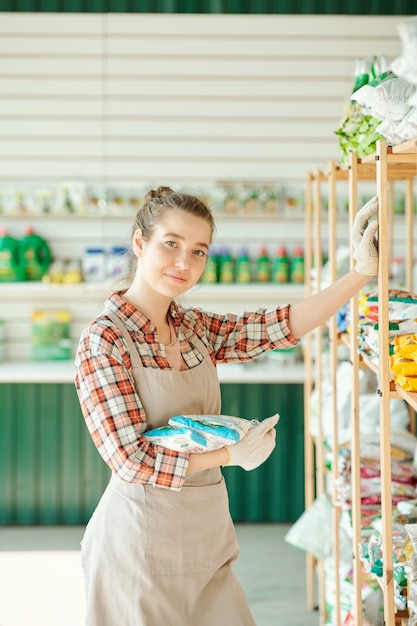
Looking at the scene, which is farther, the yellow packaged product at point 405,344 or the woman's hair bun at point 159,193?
the woman's hair bun at point 159,193

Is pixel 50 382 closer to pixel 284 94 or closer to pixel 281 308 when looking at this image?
pixel 284 94

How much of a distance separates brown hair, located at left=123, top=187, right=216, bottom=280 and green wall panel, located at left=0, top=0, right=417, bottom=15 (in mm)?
3096

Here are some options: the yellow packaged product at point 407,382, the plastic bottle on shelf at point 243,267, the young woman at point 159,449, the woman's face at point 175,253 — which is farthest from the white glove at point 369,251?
the plastic bottle on shelf at point 243,267

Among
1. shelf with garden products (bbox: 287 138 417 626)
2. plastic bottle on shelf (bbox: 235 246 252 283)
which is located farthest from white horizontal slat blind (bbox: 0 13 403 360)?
shelf with garden products (bbox: 287 138 417 626)

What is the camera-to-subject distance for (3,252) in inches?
207

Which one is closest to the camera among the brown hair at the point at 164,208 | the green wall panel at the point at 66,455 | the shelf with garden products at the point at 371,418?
the shelf with garden products at the point at 371,418

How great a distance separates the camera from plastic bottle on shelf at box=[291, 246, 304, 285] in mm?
5316

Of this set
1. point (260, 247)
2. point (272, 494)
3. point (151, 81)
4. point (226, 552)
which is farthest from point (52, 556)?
point (151, 81)

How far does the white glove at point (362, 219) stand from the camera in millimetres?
2482

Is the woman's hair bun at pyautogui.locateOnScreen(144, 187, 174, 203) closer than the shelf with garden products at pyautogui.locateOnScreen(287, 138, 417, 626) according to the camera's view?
No

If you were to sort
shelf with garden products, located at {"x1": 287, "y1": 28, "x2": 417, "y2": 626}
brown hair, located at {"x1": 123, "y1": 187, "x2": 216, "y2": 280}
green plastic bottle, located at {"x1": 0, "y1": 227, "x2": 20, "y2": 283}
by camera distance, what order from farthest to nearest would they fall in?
green plastic bottle, located at {"x1": 0, "y1": 227, "x2": 20, "y2": 283}
brown hair, located at {"x1": 123, "y1": 187, "x2": 216, "y2": 280}
shelf with garden products, located at {"x1": 287, "y1": 28, "x2": 417, "y2": 626}

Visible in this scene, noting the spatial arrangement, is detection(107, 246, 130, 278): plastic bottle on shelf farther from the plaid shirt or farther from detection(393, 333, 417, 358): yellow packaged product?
detection(393, 333, 417, 358): yellow packaged product

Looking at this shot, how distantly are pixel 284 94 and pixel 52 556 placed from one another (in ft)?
10.6

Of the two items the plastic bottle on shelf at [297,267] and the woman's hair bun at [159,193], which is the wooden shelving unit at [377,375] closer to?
the woman's hair bun at [159,193]
